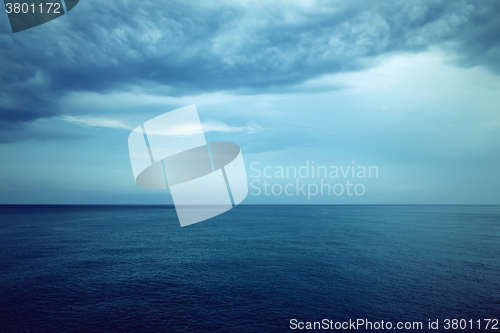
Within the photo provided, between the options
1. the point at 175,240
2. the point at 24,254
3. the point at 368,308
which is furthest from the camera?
the point at 175,240

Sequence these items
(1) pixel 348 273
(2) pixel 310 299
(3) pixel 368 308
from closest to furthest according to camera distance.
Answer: (3) pixel 368 308
(2) pixel 310 299
(1) pixel 348 273

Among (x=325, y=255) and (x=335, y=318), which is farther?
(x=325, y=255)

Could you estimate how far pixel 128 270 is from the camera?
4231cm

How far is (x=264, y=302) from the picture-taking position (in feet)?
101

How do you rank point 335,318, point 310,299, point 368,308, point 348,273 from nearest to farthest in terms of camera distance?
1. point 335,318
2. point 368,308
3. point 310,299
4. point 348,273

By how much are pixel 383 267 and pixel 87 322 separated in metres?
41.5

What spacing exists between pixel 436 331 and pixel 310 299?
39.3 ft

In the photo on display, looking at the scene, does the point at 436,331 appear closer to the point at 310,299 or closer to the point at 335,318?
the point at 335,318

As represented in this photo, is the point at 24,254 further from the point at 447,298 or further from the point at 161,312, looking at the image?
the point at 447,298

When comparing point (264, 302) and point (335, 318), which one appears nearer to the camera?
point (335, 318)

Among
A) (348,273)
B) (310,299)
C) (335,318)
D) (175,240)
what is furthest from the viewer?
(175,240)

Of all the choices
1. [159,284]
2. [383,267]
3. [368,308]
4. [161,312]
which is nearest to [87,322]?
[161,312]

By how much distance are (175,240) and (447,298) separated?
188ft

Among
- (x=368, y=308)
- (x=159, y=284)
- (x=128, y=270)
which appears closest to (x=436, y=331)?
(x=368, y=308)
